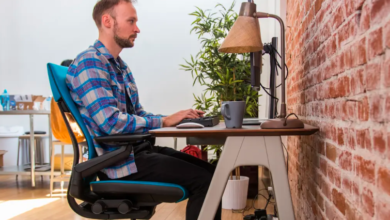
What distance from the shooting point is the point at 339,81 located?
3.62ft

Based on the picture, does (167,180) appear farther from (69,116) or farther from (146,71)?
(146,71)

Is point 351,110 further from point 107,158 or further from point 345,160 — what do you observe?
point 107,158

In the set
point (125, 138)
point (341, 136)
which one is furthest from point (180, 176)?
point (341, 136)

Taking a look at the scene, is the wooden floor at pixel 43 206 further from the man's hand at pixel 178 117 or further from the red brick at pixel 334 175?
the red brick at pixel 334 175

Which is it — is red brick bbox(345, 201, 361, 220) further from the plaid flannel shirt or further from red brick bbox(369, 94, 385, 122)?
the plaid flannel shirt

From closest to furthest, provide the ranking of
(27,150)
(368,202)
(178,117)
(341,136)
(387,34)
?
(387,34), (368,202), (341,136), (178,117), (27,150)

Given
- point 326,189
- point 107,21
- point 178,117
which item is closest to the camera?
point 326,189

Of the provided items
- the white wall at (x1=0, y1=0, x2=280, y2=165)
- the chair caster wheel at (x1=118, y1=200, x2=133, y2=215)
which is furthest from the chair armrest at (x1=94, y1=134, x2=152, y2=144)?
the white wall at (x1=0, y1=0, x2=280, y2=165)

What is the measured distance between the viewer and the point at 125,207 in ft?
4.72

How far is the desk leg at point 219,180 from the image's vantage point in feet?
4.22

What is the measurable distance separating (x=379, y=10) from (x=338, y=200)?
23.9 inches

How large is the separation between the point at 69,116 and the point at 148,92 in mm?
3988

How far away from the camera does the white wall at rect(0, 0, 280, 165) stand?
216 inches

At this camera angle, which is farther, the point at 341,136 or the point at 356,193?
the point at 341,136
